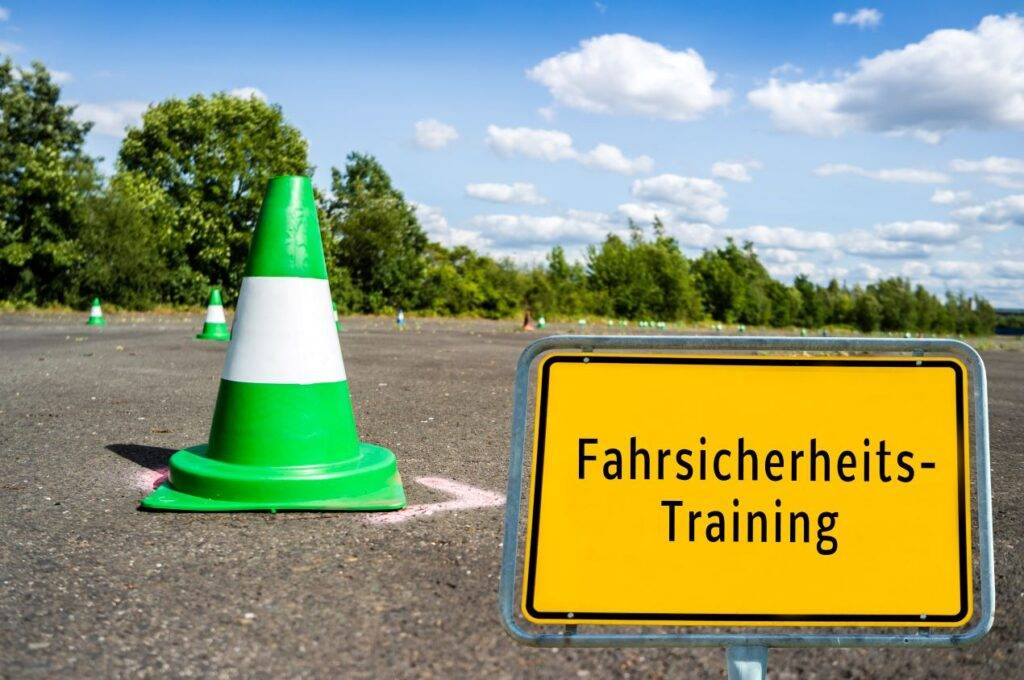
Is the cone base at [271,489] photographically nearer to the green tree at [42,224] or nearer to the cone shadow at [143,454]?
the cone shadow at [143,454]

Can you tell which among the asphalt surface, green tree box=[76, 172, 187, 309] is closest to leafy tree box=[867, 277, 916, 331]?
green tree box=[76, 172, 187, 309]

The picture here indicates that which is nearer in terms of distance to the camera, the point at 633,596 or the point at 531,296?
the point at 633,596

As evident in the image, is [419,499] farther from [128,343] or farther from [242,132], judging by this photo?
[242,132]

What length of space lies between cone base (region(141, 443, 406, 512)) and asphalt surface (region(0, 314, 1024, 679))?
0.07m

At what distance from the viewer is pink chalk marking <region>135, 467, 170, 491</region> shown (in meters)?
4.11

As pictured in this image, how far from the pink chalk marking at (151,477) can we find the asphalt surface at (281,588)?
2 cm

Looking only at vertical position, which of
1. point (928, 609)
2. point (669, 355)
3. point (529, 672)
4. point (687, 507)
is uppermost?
point (669, 355)

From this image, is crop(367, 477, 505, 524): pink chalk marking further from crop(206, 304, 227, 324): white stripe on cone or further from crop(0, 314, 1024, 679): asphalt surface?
crop(206, 304, 227, 324): white stripe on cone

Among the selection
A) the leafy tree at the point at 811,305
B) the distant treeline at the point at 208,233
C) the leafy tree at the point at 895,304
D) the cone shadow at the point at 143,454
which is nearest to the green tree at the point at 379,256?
the distant treeline at the point at 208,233

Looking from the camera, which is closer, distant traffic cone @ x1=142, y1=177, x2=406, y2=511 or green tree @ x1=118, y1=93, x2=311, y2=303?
distant traffic cone @ x1=142, y1=177, x2=406, y2=511

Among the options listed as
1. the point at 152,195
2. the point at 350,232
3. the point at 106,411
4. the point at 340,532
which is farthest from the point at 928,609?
the point at 350,232

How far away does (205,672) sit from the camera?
2156mm

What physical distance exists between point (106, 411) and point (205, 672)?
4.83 m

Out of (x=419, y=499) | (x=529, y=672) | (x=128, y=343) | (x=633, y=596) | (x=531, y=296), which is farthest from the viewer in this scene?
(x=531, y=296)
